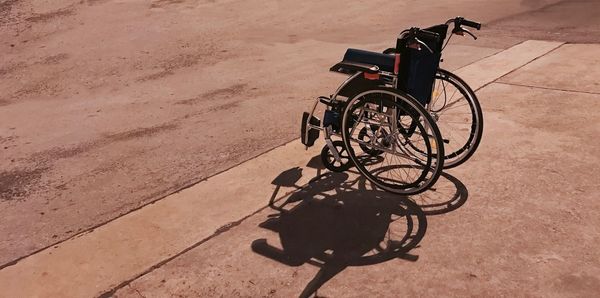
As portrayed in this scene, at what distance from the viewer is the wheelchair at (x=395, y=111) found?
3674 millimetres

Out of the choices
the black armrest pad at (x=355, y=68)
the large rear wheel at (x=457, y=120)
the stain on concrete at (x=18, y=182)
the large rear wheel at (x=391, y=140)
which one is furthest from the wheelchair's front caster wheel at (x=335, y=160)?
the stain on concrete at (x=18, y=182)

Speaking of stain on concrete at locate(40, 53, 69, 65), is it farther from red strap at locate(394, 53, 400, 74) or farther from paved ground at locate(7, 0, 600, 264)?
red strap at locate(394, 53, 400, 74)

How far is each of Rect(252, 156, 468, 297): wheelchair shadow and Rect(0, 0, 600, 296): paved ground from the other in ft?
0.32

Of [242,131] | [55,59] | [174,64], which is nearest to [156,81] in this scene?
[174,64]

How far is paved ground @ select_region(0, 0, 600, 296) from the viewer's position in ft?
10.4

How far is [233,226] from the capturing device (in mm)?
3709

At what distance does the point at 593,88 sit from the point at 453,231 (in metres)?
3.66

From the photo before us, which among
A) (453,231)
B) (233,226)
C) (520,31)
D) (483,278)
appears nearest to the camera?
(483,278)

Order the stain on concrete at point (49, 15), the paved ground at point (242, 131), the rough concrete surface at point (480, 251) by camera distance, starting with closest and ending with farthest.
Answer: the rough concrete surface at point (480, 251)
the paved ground at point (242, 131)
the stain on concrete at point (49, 15)

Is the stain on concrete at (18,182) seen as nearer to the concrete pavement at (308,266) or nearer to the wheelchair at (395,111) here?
Answer: the concrete pavement at (308,266)

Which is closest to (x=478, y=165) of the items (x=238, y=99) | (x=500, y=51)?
(x=238, y=99)

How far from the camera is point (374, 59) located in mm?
3943

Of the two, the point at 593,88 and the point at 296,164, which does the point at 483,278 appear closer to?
the point at 296,164

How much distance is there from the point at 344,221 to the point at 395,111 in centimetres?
89
